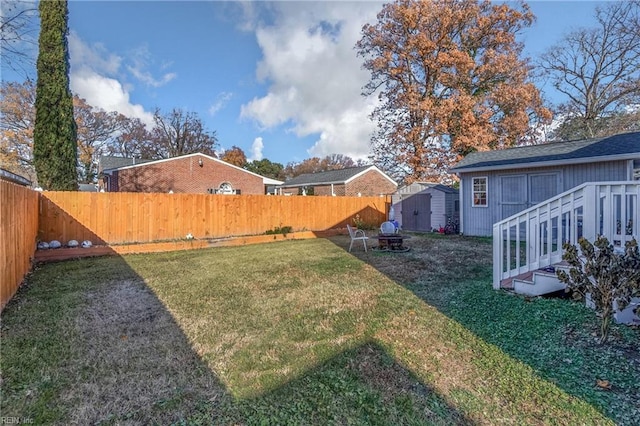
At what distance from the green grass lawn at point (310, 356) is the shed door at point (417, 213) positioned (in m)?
9.67

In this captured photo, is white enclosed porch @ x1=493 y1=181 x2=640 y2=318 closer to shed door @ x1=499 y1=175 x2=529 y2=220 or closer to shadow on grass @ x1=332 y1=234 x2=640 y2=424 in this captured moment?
shadow on grass @ x1=332 y1=234 x2=640 y2=424

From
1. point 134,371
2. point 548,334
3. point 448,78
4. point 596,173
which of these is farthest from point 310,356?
point 448,78

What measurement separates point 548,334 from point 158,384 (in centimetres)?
383

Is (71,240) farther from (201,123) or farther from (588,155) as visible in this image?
A: (201,123)

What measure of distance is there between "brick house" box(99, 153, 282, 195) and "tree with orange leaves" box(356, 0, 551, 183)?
1153 centimetres

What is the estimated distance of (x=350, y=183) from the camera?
23.8 m

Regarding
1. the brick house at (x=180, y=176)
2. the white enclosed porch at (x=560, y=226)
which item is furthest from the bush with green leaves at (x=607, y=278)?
the brick house at (x=180, y=176)

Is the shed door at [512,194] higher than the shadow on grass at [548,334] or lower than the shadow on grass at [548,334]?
higher

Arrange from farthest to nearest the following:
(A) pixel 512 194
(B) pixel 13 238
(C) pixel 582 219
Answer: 1. (A) pixel 512 194
2. (B) pixel 13 238
3. (C) pixel 582 219

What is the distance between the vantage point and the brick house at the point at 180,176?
19.8 m

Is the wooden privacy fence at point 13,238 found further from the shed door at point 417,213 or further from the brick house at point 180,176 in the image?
the brick house at point 180,176

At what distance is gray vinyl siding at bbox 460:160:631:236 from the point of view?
9017 millimetres

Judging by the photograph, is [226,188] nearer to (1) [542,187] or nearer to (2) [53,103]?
(2) [53,103]

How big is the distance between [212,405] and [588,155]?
11652 mm
